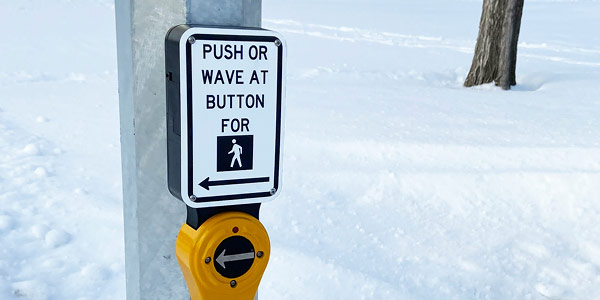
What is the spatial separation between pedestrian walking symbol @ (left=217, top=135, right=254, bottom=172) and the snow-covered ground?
1488 mm

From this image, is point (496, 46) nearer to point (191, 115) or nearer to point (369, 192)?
point (369, 192)

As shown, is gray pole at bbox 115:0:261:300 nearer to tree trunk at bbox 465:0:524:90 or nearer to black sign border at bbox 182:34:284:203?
black sign border at bbox 182:34:284:203

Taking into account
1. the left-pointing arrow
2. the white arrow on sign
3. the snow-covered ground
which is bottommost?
the snow-covered ground

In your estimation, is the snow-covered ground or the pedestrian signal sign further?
the snow-covered ground

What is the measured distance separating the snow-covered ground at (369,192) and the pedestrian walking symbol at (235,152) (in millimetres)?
1488

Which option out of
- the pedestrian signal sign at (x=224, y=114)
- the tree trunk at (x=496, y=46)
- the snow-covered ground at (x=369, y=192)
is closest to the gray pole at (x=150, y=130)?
the pedestrian signal sign at (x=224, y=114)

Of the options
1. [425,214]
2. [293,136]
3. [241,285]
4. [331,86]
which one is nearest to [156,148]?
[241,285]

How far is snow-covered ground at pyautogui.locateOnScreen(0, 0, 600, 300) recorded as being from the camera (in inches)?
106

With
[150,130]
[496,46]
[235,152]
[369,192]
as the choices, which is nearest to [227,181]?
[235,152]

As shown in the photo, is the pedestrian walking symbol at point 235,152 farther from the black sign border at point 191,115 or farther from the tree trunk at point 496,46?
the tree trunk at point 496,46

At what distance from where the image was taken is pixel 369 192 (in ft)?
11.0

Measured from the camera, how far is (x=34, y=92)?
206 inches

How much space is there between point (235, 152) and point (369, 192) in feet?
7.51

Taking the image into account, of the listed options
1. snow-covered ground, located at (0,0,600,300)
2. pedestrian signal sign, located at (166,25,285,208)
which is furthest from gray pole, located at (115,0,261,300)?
snow-covered ground, located at (0,0,600,300)
